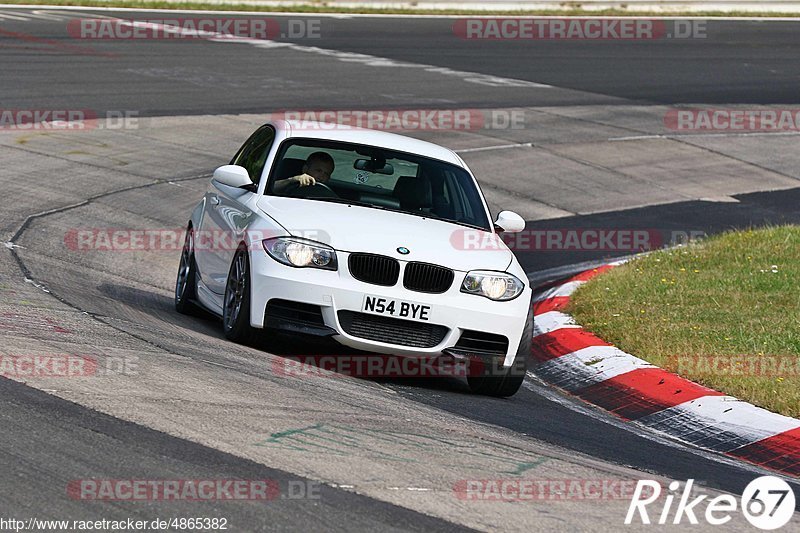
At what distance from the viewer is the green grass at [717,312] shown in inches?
340

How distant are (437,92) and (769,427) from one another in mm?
15853

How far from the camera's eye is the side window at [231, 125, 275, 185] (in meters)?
9.62

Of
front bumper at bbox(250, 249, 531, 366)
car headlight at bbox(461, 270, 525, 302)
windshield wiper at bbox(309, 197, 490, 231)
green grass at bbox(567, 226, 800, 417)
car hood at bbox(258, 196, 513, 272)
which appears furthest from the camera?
windshield wiper at bbox(309, 197, 490, 231)

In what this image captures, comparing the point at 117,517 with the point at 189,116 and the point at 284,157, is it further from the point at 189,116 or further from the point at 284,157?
the point at 189,116

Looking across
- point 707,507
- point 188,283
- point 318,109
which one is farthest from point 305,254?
point 318,109

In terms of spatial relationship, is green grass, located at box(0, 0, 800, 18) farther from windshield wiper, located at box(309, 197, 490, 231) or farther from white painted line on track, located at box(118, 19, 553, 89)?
windshield wiper, located at box(309, 197, 490, 231)

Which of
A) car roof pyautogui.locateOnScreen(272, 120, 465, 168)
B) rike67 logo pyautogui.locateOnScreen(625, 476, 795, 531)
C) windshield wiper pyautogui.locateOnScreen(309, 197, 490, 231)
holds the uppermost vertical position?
car roof pyautogui.locateOnScreen(272, 120, 465, 168)

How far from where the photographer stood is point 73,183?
579 inches

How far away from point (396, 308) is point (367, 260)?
0.34m

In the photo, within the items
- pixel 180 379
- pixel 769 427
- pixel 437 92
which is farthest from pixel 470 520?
pixel 437 92

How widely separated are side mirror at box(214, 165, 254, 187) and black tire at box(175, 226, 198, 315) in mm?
997

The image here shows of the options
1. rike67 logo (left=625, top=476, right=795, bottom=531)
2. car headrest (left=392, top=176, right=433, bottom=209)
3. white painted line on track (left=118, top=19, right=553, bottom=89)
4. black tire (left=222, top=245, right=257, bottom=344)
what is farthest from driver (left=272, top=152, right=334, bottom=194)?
white painted line on track (left=118, top=19, right=553, bottom=89)

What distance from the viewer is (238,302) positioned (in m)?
8.55

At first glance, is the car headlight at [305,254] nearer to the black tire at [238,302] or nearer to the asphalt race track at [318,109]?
the black tire at [238,302]
